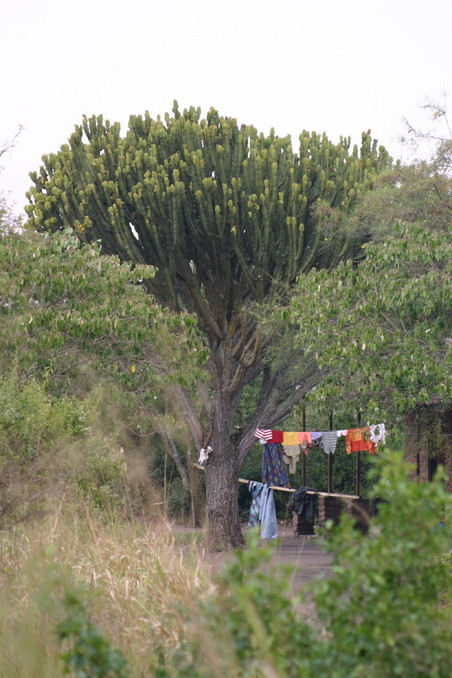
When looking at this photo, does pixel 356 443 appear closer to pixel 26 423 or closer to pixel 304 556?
pixel 304 556

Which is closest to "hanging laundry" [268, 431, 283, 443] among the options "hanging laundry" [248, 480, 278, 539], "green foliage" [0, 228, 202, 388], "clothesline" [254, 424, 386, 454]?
"clothesline" [254, 424, 386, 454]

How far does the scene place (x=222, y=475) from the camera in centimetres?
2134

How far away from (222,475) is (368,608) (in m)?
18.4

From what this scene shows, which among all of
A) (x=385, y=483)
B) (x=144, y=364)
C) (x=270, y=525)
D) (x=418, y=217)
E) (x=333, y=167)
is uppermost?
(x=333, y=167)

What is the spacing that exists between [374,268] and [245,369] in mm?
7412

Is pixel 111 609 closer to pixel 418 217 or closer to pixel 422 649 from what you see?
pixel 422 649

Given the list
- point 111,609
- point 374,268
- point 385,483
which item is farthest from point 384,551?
point 374,268

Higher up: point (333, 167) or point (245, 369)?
point (333, 167)

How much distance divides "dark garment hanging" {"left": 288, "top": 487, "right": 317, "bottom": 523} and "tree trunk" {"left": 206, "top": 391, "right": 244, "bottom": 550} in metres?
3.22

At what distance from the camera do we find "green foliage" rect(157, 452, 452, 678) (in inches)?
120

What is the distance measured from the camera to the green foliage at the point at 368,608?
3.06 m

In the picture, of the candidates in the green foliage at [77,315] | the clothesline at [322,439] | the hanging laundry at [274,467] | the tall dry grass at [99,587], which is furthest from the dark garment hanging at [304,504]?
the tall dry grass at [99,587]

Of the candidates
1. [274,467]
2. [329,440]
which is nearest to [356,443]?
[329,440]

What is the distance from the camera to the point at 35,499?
27.8 ft
